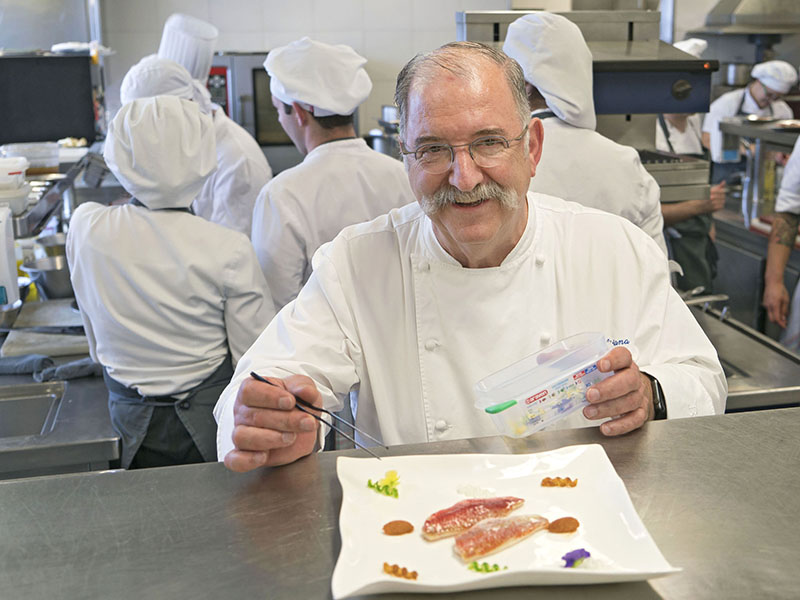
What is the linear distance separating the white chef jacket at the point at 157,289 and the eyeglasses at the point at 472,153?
3.56 feet

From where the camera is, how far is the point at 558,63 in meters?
2.57

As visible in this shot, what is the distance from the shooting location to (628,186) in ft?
8.59

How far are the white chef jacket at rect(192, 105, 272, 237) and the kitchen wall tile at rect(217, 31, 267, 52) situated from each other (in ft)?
9.07

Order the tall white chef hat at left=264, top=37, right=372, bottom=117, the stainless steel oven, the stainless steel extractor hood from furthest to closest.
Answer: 1. the stainless steel extractor hood
2. the stainless steel oven
3. the tall white chef hat at left=264, top=37, right=372, bottom=117

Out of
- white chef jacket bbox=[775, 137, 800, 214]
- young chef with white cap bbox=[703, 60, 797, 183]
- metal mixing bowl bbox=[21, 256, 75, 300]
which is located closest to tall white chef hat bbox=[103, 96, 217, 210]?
metal mixing bowl bbox=[21, 256, 75, 300]

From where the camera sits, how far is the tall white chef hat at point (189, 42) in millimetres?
4445

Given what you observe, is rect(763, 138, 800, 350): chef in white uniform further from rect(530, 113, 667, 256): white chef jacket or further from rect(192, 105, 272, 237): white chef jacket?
rect(192, 105, 272, 237): white chef jacket

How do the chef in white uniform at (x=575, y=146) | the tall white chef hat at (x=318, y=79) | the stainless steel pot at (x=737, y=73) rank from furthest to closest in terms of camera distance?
the stainless steel pot at (x=737, y=73), the tall white chef hat at (x=318, y=79), the chef in white uniform at (x=575, y=146)

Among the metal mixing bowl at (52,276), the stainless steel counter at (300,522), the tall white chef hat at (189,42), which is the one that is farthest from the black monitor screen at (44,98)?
the stainless steel counter at (300,522)

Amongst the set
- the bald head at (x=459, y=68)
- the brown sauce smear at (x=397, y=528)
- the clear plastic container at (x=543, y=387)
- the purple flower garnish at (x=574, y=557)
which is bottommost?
the brown sauce smear at (x=397, y=528)

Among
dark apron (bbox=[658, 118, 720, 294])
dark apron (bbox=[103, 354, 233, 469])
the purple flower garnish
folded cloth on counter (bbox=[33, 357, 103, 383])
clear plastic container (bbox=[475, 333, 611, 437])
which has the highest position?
clear plastic container (bbox=[475, 333, 611, 437])

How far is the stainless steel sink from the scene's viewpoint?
2.30 meters

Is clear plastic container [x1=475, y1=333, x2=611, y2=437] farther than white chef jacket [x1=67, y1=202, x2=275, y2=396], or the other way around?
white chef jacket [x1=67, y1=202, x2=275, y2=396]

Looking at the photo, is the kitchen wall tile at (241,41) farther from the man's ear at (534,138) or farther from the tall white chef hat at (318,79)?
the man's ear at (534,138)
